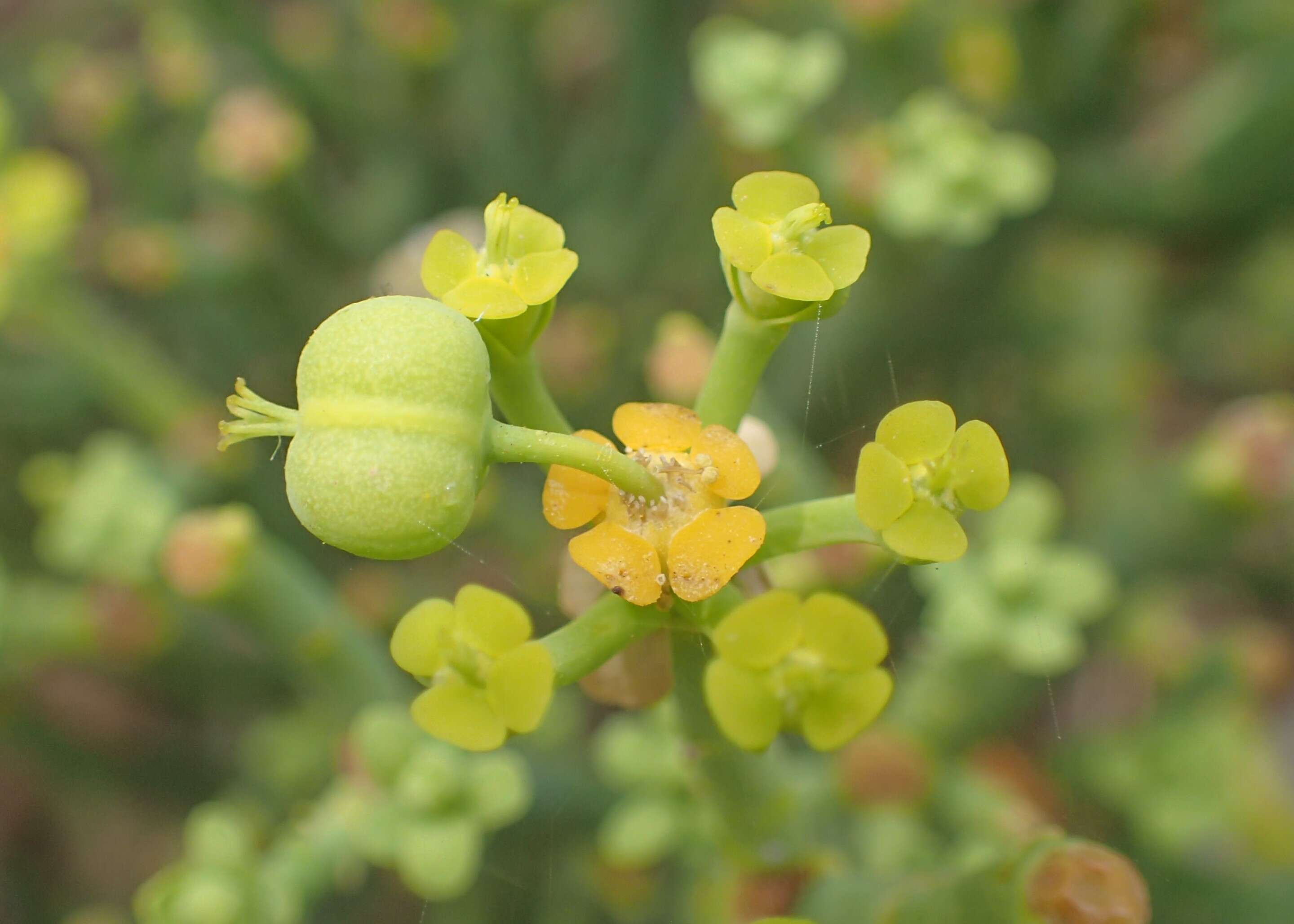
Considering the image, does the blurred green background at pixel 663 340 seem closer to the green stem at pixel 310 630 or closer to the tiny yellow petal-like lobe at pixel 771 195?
the green stem at pixel 310 630

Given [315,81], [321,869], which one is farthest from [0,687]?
[315,81]

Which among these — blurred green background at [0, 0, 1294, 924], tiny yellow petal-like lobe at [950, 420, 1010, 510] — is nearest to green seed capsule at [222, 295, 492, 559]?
tiny yellow petal-like lobe at [950, 420, 1010, 510]

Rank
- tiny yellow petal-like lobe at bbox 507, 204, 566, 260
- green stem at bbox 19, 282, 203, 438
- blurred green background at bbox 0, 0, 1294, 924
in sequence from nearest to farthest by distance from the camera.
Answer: tiny yellow petal-like lobe at bbox 507, 204, 566, 260, blurred green background at bbox 0, 0, 1294, 924, green stem at bbox 19, 282, 203, 438

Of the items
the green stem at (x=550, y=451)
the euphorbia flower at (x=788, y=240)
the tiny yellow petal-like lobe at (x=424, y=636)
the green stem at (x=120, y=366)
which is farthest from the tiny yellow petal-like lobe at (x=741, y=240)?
the green stem at (x=120, y=366)

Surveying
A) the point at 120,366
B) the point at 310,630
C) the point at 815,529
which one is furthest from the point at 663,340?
the point at 120,366

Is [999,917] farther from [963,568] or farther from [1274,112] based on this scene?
[1274,112]

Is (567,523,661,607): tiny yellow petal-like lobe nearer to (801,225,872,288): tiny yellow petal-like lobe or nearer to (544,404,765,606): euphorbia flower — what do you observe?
(544,404,765,606): euphorbia flower
